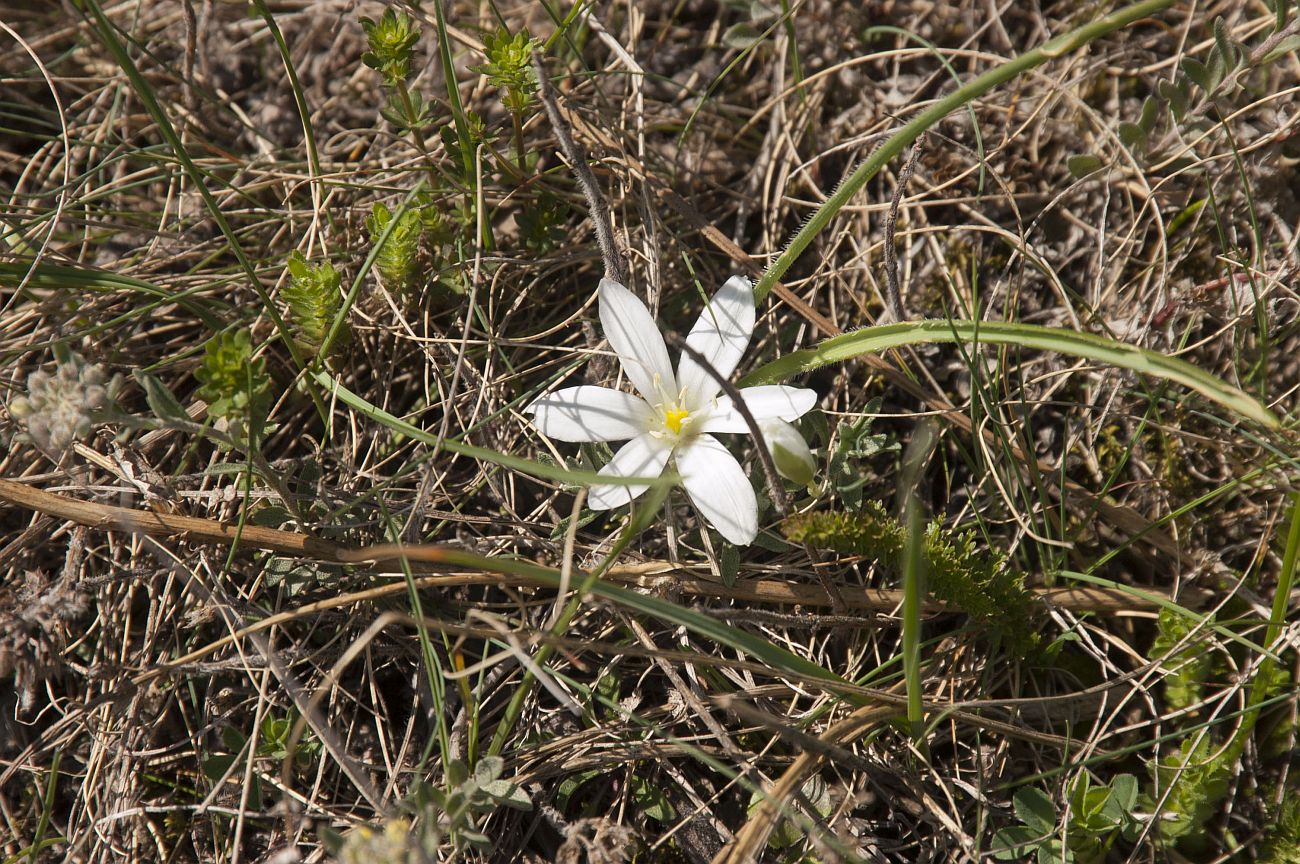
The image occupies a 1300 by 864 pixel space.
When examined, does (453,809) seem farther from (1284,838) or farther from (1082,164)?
(1082,164)

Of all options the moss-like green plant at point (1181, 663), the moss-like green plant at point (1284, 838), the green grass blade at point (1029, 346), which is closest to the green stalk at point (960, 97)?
the green grass blade at point (1029, 346)

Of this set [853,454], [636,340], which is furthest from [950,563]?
[636,340]

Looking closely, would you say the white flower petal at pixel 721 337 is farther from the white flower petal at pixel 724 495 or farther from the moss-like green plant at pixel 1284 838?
the moss-like green plant at pixel 1284 838

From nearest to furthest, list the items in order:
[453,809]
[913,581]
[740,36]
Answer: [913,581], [453,809], [740,36]

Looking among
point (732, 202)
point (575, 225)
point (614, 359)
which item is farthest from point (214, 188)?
point (732, 202)

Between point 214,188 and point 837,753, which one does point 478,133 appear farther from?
point 837,753

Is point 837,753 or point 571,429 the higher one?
point 571,429
